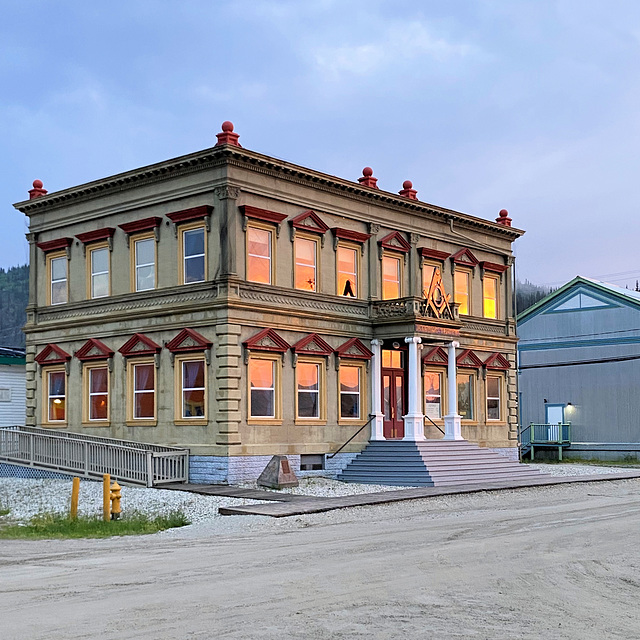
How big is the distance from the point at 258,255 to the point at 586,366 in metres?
23.7

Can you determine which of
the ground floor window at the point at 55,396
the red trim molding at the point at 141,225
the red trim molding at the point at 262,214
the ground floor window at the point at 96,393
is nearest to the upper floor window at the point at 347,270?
the red trim molding at the point at 262,214

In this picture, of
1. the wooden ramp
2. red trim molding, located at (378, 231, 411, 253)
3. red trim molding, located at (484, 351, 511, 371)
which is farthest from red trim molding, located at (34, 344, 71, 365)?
red trim molding, located at (484, 351, 511, 371)

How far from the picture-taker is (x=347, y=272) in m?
32.3

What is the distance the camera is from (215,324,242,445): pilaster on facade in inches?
1083

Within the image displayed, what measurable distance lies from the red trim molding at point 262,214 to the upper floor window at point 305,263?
1144 millimetres

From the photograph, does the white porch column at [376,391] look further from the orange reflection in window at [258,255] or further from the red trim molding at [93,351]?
the red trim molding at [93,351]

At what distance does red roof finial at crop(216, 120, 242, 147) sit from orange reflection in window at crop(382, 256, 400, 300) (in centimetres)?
763

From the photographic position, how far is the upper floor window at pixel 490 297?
126 feet

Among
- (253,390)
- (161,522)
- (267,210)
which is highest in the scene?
(267,210)

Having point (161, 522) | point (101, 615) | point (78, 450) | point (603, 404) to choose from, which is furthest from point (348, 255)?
point (101, 615)

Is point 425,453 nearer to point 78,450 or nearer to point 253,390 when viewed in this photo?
point 253,390

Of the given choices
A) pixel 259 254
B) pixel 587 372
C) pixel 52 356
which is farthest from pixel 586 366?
pixel 52 356

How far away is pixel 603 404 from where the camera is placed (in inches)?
1823

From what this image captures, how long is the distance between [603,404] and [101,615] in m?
39.6
